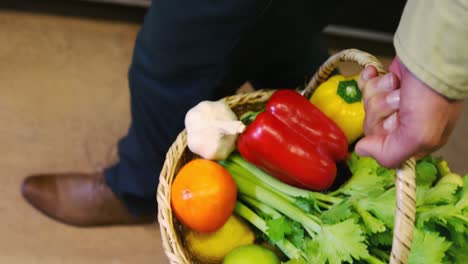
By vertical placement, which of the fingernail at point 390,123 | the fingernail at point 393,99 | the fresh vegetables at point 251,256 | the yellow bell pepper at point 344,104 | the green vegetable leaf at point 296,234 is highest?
the fingernail at point 393,99

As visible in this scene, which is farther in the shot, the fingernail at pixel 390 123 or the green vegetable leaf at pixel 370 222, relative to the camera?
the green vegetable leaf at pixel 370 222

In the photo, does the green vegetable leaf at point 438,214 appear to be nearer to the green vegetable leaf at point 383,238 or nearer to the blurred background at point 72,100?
the green vegetable leaf at point 383,238

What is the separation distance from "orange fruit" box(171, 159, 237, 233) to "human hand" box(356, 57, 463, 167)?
0.22 m

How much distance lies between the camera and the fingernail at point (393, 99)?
0.57 metres

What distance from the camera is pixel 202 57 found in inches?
29.5

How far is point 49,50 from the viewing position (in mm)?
1353

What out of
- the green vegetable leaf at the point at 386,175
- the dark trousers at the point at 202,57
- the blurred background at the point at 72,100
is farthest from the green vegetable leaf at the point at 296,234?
the blurred background at the point at 72,100

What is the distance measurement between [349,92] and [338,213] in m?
0.21

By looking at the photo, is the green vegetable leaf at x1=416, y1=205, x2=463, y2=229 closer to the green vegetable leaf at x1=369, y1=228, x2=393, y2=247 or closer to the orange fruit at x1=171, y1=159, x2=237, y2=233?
the green vegetable leaf at x1=369, y1=228, x2=393, y2=247

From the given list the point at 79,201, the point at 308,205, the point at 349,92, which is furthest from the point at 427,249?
the point at 79,201

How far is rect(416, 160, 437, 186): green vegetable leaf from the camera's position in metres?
0.78

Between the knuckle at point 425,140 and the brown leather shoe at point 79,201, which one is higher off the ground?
the knuckle at point 425,140

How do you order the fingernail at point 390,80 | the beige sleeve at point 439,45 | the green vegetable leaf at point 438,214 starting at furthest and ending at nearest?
the green vegetable leaf at point 438,214 < the fingernail at point 390,80 < the beige sleeve at point 439,45

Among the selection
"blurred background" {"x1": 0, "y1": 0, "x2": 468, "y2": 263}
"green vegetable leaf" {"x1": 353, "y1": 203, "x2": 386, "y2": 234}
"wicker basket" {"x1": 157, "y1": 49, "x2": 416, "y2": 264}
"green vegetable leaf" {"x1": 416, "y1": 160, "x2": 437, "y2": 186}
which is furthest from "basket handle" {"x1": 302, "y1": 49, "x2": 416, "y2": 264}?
"blurred background" {"x1": 0, "y1": 0, "x2": 468, "y2": 263}
